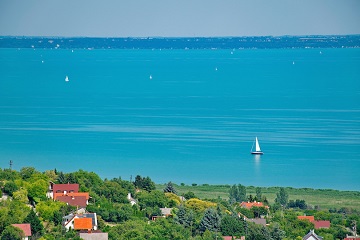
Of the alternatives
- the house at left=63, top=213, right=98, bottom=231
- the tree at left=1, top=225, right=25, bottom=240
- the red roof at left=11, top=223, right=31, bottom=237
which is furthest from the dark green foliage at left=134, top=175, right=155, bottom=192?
the tree at left=1, top=225, right=25, bottom=240

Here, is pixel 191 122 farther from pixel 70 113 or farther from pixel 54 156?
pixel 54 156

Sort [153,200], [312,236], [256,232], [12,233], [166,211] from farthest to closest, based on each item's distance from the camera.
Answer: [153,200], [166,211], [312,236], [256,232], [12,233]

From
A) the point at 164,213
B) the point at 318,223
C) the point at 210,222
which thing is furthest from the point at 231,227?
the point at 318,223

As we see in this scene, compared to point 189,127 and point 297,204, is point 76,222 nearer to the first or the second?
point 297,204

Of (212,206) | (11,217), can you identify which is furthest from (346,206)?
(11,217)

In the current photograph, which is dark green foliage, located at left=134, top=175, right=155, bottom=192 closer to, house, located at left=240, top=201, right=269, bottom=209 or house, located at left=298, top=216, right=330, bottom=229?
house, located at left=240, top=201, right=269, bottom=209

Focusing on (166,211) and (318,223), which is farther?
(166,211)
